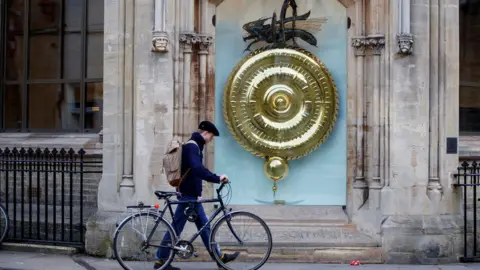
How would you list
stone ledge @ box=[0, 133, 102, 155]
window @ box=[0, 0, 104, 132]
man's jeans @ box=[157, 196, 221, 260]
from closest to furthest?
man's jeans @ box=[157, 196, 221, 260]
stone ledge @ box=[0, 133, 102, 155]
window @ box=[0, 0, 104, 132]

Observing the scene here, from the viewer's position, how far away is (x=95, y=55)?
42.5ft

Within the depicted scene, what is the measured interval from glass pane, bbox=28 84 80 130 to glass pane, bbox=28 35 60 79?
0.69 feet

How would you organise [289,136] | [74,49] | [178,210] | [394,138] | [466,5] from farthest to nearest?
[74,49] → [466,5] → [289,136] → [394,138] → [178,210]

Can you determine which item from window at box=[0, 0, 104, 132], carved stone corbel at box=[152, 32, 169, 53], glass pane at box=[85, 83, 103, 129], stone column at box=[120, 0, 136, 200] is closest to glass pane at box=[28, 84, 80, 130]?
window at box=[0, 0, 104, 132]

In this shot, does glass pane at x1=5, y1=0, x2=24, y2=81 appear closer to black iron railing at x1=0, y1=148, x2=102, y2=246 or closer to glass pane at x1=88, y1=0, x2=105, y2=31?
glass pane at x1=88, y1=0, x2=105, y2=31

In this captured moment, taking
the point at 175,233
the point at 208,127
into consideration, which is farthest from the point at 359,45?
the point at 175,233

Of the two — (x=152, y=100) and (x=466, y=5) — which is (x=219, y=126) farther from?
(x=466, y=5)

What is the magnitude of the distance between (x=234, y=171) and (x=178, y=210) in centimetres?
187

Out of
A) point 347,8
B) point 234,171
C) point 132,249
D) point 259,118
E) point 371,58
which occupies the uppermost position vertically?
point 347,8

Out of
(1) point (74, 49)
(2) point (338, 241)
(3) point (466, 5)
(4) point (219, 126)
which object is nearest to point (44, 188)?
(1) point (74, 49)

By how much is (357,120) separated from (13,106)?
21.2ft

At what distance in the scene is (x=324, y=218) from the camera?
10922 millimetres

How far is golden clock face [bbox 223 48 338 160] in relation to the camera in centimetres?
1100

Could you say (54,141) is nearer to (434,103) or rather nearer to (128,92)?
(128,92)
